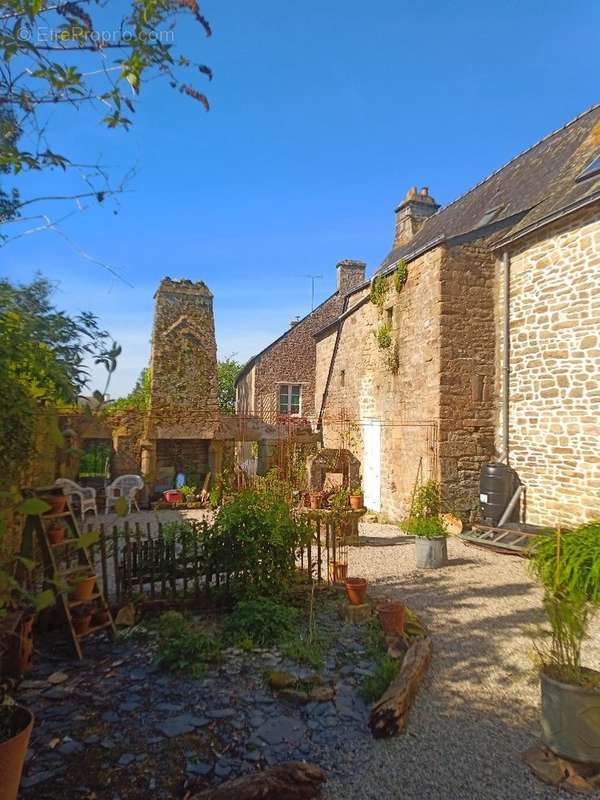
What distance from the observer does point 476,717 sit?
12.0 feet

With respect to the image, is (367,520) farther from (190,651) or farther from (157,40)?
(157,40)

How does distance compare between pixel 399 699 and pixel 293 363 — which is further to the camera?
pixel 293 363

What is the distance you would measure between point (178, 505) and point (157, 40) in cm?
1127

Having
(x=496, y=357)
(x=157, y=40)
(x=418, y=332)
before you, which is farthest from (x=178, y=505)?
(x=157, y=40)

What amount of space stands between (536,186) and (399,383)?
5.13m

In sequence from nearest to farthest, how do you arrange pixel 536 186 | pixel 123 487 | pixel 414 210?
pixel 536 186, pixel 123 487, pixel 414 210

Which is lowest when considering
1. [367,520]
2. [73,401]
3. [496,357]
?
[367,520]

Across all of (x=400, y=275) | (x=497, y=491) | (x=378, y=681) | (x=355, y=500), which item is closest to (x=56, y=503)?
(x=378, y=681)

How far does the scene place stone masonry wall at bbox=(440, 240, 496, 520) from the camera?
988 cm

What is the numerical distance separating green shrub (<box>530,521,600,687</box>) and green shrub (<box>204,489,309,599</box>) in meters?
2.59

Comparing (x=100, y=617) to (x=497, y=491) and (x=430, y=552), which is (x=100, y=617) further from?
(x=497, y=491)

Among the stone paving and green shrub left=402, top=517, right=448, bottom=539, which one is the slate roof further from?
the stone paving

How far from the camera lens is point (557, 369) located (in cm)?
877

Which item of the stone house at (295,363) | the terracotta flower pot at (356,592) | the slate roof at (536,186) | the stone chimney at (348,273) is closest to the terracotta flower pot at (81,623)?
the terracotta flower pot at (356,592)
